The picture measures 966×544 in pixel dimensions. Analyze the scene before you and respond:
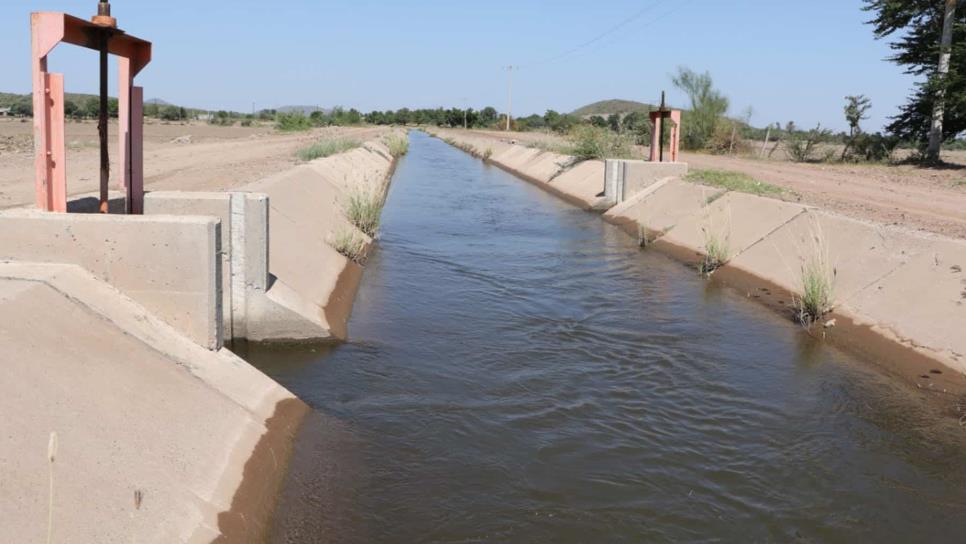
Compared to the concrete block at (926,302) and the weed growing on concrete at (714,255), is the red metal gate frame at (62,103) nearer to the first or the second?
the concrete block at (926,302)

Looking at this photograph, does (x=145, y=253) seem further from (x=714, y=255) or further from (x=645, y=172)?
(x=645, y=172)

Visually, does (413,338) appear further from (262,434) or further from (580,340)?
(262,434)

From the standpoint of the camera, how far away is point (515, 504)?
5.91 m

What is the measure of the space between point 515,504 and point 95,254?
396cm

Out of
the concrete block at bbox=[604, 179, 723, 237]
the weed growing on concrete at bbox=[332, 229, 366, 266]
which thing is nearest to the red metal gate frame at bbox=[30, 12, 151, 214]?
the weed growing on concrete at bbox=[332, 229, 366, 266]

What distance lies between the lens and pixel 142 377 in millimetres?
5789

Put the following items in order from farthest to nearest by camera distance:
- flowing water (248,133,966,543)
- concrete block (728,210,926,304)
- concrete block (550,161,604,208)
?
concrete block (550,161,604,208) → concrete block (728,210,926,304) → flowing water (248,133,966,543)

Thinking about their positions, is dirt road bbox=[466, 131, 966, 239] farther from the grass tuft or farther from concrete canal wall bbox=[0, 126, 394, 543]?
concrete canal wall bbox=[0, 126, 394, 543]

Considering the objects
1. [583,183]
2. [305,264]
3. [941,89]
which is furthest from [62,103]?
[941,89]

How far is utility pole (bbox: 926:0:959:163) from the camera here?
1232 inches

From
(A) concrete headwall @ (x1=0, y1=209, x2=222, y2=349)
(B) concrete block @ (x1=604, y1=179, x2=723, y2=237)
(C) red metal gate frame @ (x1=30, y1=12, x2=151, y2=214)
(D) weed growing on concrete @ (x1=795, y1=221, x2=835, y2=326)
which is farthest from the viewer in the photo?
(B) concrete block @ (x1=604, y1=179, x2=723, y2=237)

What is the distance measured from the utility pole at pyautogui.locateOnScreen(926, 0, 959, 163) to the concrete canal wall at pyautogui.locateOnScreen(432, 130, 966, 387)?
15357 millimetres

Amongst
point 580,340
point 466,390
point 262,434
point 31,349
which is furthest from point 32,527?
point 580,340

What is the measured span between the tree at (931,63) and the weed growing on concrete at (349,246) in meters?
25.0
